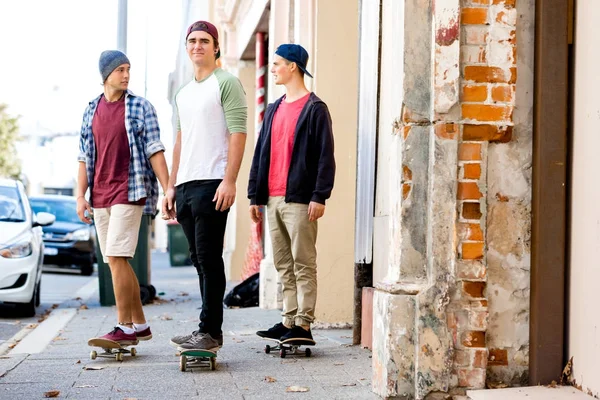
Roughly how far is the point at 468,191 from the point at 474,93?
496mm

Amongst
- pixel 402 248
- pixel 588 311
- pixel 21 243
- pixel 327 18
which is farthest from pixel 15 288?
pixel 588 311

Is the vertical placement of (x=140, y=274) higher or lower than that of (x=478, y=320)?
lower

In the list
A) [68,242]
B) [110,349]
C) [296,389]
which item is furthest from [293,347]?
[68,242]

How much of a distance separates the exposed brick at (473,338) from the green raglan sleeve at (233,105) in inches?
79.7

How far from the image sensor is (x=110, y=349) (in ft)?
21.6

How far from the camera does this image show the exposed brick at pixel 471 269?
4758 mm

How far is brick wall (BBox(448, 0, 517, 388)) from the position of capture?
4754 mm

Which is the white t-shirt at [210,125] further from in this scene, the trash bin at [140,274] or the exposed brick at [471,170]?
the trash bin at [140,274]

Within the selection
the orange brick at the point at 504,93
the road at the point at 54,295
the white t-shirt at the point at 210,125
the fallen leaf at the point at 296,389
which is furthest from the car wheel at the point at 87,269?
the orange brick at the point at 504,93

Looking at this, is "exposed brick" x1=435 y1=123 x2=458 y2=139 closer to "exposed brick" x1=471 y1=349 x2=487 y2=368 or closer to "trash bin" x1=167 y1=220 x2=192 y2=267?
"exposed brick" x1=471 y1=349 x2=487 y2=368

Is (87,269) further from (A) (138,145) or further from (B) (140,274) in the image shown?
(A) (138,145)

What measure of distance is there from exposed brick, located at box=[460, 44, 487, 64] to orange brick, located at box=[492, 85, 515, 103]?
0.16m

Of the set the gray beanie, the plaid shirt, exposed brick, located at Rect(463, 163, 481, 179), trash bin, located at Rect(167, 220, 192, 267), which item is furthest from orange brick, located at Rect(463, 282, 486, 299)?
trash bin, located at Rect(167, 220, 192, 267)

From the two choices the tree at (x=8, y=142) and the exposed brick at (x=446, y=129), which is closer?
the exposed brick at (x=446, y=129)
